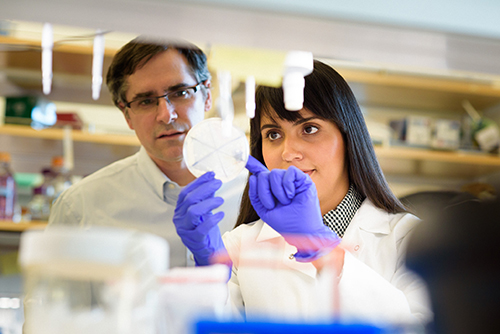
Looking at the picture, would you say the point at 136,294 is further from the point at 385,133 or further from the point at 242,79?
the point at 385,133

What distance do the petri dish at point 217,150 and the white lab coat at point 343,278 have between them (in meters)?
0.15

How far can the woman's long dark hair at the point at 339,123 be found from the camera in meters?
0.81

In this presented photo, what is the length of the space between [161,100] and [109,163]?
26 centimetres

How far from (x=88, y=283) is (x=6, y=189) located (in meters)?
1.30

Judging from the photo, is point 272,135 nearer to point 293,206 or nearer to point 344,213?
point 293,206

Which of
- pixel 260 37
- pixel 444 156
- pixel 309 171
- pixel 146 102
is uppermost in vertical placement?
pixel 260 37

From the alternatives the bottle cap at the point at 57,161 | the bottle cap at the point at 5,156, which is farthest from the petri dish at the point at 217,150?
the bottle cap at the point at 5,156

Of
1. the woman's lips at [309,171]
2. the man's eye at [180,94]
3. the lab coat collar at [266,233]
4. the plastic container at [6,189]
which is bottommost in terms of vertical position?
the plastic container at [6,189]

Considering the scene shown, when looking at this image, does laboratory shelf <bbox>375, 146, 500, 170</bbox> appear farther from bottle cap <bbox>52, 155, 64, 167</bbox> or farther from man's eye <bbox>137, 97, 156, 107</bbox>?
man's eye <bbox>137, 97, 156, 107</bbox>

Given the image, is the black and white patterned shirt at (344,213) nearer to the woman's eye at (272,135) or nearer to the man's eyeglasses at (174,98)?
the woman's eye at (272,135)

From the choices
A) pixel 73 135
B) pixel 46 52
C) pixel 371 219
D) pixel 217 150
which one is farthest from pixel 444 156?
pixel 46 52

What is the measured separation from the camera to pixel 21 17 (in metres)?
0.58

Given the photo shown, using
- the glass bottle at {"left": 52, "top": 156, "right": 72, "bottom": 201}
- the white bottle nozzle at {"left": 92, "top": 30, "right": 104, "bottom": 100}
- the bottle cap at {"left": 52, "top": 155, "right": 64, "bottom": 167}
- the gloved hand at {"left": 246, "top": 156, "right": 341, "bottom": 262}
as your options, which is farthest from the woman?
the bottle cap at {"left": 52, "top": 155, "right": 64, "bottom": 167}

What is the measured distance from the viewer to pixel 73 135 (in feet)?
4.98
